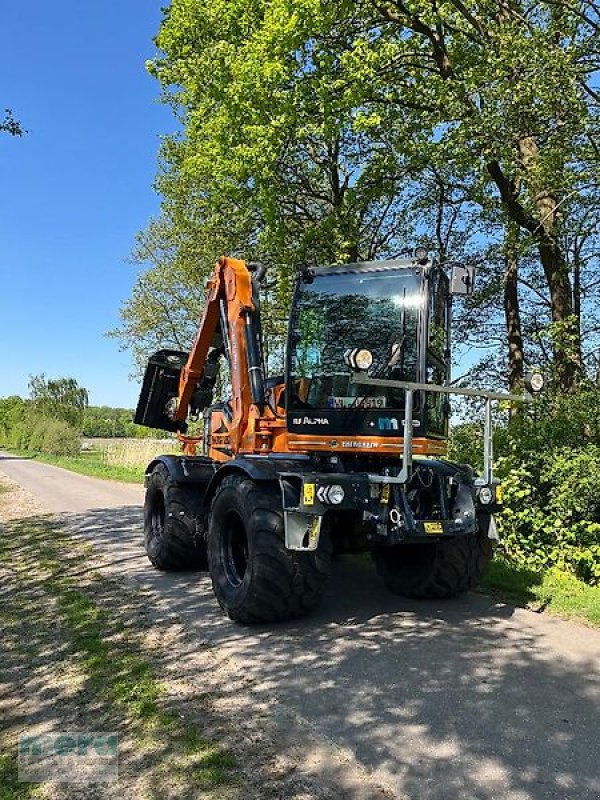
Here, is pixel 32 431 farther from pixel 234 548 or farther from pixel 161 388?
pixel 234 548

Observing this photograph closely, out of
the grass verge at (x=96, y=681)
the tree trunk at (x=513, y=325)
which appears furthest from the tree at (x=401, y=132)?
the grass verge at (x=96, y=681)

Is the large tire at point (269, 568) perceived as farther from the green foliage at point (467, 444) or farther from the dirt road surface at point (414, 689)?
the green foliage at point (467, 444)

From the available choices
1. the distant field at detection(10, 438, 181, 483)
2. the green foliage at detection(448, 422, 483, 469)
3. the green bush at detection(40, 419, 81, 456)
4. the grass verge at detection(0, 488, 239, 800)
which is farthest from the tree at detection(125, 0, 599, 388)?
the green bush at detection(40, 419, 81, 456)

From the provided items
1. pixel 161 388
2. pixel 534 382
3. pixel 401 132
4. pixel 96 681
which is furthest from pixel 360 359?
pixel 401 132

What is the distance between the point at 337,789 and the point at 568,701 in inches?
73.7

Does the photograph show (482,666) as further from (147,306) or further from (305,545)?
(147,306)

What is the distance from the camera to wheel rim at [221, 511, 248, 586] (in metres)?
6.42

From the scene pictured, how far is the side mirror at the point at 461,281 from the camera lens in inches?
227

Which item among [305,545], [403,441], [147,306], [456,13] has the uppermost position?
[456,13]

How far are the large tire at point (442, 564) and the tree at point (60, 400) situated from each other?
5619cm

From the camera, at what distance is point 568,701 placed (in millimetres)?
4449

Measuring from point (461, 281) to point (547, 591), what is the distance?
140 inches

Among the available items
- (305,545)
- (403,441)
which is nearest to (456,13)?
(403,441)

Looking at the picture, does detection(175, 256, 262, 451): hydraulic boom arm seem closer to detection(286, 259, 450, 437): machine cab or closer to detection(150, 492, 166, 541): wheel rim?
detection(286, 259, 450, 437): machine cab
